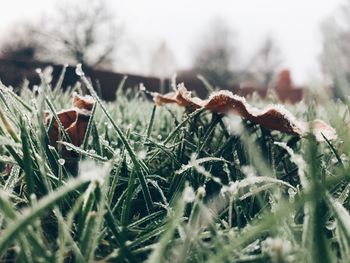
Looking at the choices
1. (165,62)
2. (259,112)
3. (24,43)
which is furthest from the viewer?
(24,43)

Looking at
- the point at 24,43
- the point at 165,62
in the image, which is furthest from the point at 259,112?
the point at 24,43

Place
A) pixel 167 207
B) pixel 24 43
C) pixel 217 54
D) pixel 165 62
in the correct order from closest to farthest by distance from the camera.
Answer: pixel 167 207 < pixel 165 62 < pixel 24 43 < pixel 217 54

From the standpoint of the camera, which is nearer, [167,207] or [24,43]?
[167,207]

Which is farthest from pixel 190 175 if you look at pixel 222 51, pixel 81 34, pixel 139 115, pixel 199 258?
pixel 222 51

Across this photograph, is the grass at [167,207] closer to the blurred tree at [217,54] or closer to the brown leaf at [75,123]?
the brown leaf at [75,123]

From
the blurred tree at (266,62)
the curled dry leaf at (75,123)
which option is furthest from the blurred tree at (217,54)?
the curled dry leaf at (75,123)

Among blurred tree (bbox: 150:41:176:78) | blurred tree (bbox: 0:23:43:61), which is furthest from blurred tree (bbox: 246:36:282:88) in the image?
blurred tree (bbox: 150:41:176:78)

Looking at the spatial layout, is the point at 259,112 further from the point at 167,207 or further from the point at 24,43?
the point at 24,43
